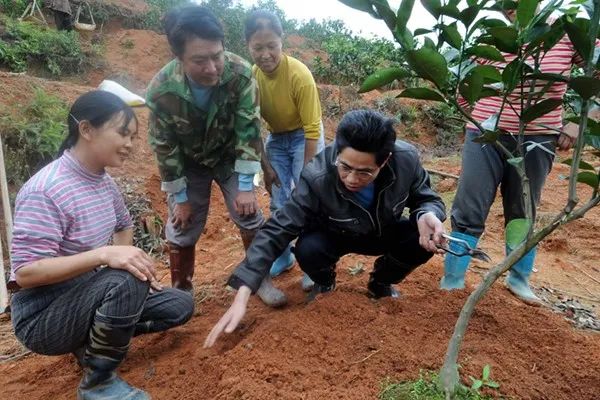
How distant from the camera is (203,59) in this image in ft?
6.42

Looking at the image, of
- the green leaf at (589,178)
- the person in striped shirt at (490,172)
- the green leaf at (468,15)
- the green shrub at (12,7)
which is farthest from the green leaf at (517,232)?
the green shrub at (12,7)

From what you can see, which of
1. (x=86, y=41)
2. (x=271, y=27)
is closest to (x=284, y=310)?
(x=271, y=27)

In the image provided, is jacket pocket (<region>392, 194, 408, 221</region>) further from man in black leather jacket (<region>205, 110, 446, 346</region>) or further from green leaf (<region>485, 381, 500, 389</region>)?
green leaf (<region>485, 381, 500, 389</region>)

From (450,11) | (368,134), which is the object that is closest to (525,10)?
(450,11)

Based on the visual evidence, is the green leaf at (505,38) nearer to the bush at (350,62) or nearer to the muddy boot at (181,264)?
the muddy boot at (181,264)

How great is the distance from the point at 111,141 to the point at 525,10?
1328 mm

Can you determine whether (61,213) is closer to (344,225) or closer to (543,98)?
(344,225)

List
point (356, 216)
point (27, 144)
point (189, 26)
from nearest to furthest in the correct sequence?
point (189, 26) → point (356, 216) → point (27, 144)

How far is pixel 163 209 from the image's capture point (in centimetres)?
451

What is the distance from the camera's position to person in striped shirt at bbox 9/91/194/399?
5.08ft

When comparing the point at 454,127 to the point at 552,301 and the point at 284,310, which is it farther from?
the point at 284,310

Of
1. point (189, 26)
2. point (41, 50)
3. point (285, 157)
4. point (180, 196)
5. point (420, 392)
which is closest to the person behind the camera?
point (420, 392)

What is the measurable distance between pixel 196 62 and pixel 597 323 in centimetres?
231

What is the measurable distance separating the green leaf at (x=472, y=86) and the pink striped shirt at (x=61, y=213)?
4.20ft
